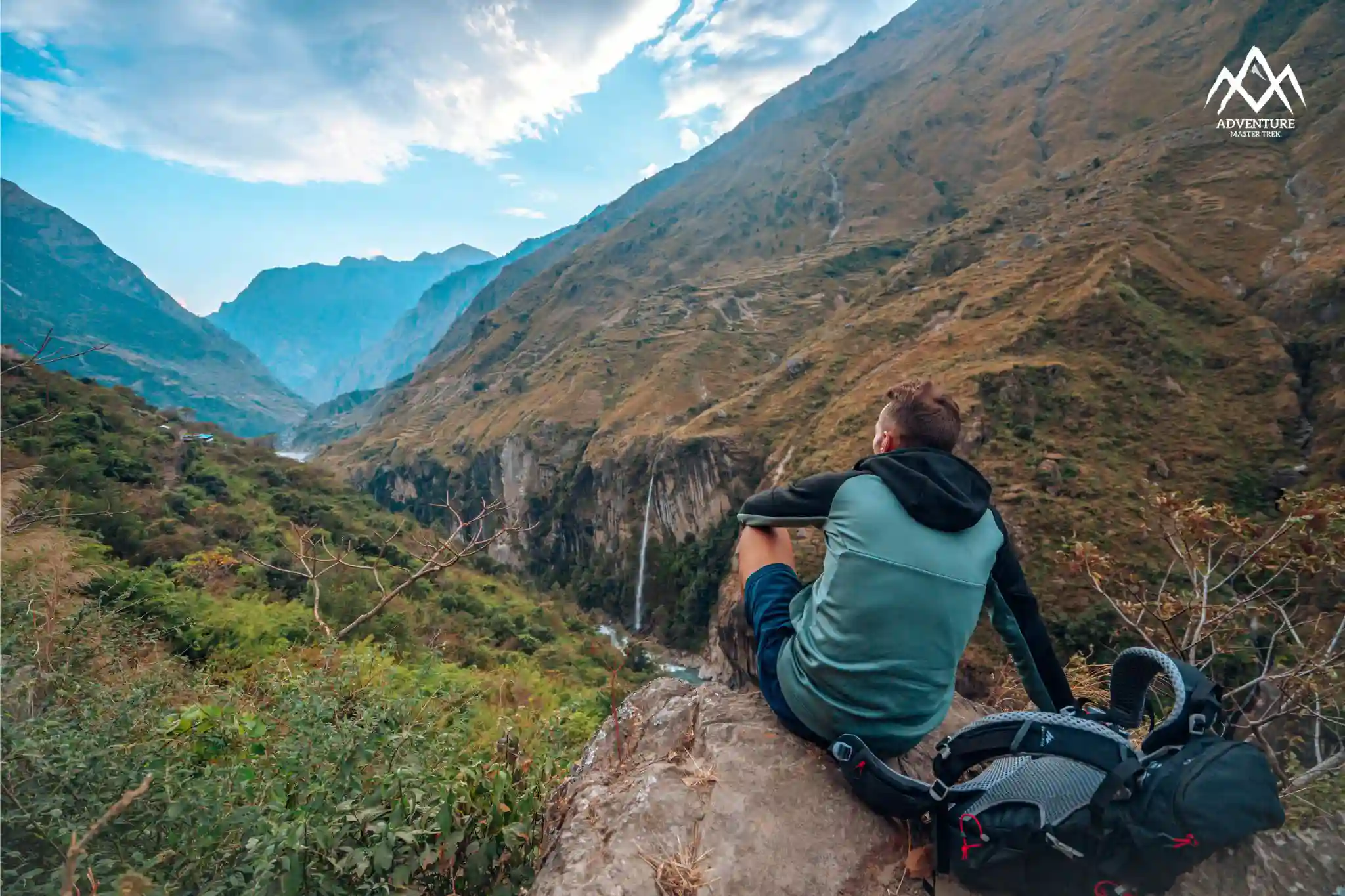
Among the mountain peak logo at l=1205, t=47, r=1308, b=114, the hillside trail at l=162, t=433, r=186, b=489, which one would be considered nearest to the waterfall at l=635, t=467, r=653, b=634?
the hillside trail at l=162, t=433, r=186, b=489

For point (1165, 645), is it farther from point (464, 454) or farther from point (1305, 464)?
point (464, 454)

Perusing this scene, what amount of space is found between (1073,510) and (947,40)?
204 metres

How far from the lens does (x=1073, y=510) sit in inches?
1169

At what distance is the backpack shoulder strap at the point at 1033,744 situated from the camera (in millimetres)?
2074

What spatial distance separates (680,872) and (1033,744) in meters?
1.48

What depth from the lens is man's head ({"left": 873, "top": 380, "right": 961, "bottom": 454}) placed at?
2.71 metres

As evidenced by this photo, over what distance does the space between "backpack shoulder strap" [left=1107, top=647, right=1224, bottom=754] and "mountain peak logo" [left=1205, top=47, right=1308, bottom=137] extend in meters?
86.3

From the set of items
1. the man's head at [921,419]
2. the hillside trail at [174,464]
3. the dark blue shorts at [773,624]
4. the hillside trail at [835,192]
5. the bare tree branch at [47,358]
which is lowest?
the dark blue shorts at [773,624]

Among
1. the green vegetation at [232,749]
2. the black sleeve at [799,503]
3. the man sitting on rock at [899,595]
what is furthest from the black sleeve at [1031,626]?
the green vegetation at [232,749]

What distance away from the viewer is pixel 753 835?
8.11ft

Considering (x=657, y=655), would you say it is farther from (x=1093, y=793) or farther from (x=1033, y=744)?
(x=1093, y=793)

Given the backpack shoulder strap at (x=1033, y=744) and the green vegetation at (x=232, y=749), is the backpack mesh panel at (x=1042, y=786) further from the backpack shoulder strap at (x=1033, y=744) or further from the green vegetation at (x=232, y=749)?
the green vegetation at (x=232, y=749)

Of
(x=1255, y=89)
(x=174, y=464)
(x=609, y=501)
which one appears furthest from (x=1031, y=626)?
(x=1255, y=89)

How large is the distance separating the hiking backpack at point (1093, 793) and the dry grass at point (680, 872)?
2.37ft
